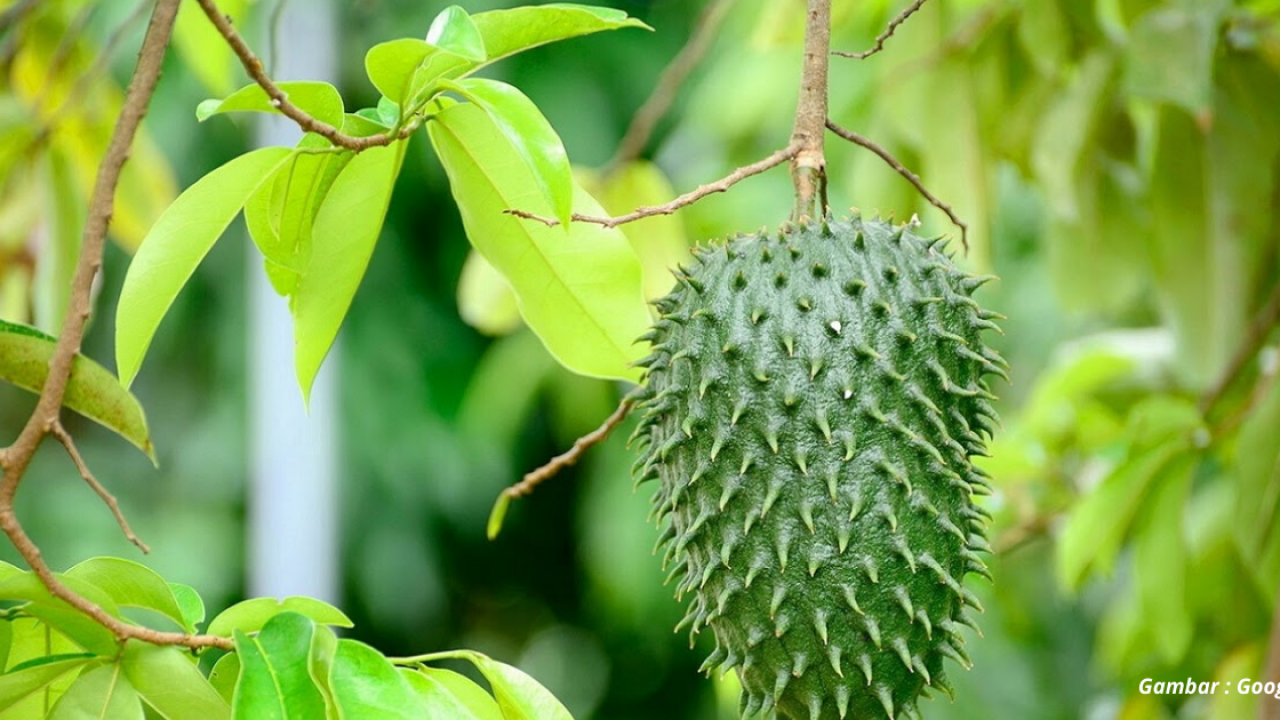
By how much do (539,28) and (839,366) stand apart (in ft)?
1.30

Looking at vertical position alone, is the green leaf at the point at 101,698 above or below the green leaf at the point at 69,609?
below

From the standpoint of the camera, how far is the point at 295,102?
1.14 meters

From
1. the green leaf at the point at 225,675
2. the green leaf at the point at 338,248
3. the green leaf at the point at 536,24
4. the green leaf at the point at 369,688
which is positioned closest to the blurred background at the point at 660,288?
the green leaf at the point at 338,248

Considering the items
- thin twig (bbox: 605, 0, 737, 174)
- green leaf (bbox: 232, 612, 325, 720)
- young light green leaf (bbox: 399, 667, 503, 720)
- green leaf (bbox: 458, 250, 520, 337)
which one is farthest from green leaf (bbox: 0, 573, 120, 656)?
green leaf (bbox: 458, 250, 520, 337)

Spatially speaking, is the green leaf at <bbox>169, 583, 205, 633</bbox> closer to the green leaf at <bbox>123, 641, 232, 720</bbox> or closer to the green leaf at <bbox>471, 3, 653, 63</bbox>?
the green leaf at <bbox>123, 641, 232, 720</bbox>

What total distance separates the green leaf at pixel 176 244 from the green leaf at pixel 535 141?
0.20m

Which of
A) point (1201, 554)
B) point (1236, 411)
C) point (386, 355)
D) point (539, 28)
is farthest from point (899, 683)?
point (386, 355)

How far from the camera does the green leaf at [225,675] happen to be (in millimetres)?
1143

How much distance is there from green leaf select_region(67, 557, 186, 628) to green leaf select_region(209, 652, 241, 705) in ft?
0.19

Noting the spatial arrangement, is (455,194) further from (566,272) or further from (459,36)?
(459,36)

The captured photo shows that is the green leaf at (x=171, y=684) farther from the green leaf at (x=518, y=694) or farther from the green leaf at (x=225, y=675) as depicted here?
the green leaf at (x=518, y=694)

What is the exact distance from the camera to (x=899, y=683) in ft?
4.00

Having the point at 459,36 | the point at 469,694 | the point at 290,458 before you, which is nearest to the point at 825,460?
the point at 469,694

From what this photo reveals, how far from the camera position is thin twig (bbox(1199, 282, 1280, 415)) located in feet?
7.52
